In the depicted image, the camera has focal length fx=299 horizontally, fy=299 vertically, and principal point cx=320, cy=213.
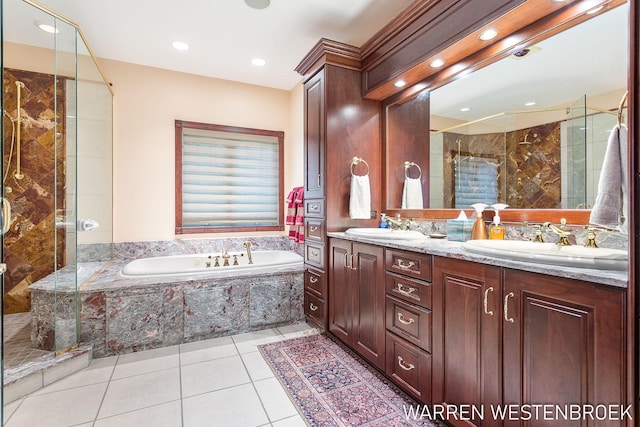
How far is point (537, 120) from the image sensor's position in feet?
5.52

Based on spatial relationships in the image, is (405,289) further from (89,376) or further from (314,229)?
(89,376)

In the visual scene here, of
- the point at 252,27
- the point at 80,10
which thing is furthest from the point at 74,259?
the point at 252,27

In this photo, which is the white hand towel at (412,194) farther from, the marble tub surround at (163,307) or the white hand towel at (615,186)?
the white hand towel at (615,186)

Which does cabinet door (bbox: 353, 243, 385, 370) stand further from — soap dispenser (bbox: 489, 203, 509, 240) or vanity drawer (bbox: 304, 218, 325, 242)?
soap dispenser (bbox: 489, 203, 509, 240)

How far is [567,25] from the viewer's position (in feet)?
4.87

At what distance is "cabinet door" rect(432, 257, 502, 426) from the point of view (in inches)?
48.5

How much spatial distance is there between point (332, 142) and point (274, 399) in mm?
1892

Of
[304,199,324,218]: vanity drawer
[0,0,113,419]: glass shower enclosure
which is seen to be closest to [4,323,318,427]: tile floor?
[0,0,113,419]: glass shower enclosure

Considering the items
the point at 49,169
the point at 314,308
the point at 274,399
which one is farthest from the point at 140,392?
the point at 49,169

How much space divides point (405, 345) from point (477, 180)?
115 centimetres

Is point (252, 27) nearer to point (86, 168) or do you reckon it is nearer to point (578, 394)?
point (86, 168)

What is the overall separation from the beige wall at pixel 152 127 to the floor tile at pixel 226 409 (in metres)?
2.12

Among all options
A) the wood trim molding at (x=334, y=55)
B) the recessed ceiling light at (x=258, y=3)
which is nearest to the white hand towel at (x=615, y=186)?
the wood trim molding at (x=334, y=55)

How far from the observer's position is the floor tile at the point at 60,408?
5.17 feet
